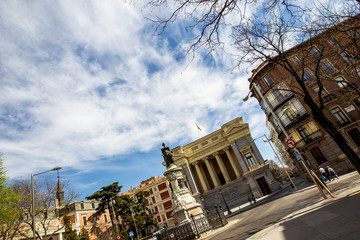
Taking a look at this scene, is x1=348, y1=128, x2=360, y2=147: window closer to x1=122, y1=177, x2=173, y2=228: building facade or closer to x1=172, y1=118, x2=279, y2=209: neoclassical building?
x1=172, y1=118, x2=279, y2=209: neoclassical building

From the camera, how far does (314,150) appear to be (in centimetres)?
2416

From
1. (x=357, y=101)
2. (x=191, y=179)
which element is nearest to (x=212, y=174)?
(x=191, y=179)

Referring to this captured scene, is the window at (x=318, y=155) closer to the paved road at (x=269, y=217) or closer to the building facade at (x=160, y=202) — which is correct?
the paved road at (x=269, y=217)

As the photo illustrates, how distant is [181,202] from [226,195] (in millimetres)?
25660

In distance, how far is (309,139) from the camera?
24422 mm

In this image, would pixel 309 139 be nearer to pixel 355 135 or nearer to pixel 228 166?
pixel 355 135

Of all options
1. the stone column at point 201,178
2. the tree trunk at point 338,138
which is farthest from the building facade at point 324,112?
the stone column at point 201,178

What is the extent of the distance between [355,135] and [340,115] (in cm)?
→ 283

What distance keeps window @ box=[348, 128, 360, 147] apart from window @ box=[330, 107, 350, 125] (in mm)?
1159

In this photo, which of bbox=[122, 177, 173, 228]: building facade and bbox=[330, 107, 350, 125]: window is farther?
bbox=[122, 177, 173, 228]: building facade

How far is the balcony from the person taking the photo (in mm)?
23600

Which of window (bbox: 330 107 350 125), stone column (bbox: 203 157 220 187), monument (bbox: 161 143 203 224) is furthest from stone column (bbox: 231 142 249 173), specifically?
monument (bbox: 161 143 203 224)

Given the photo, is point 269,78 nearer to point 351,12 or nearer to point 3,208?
point 351,12

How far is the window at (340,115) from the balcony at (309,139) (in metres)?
2.58
